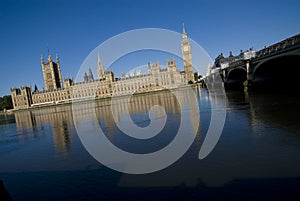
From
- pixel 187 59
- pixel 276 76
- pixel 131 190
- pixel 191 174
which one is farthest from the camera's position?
pixel 187 59

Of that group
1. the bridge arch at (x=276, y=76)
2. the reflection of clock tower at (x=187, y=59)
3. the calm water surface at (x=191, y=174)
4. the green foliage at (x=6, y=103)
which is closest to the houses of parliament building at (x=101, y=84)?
the reflection of clock tower at (x=187, y=59)

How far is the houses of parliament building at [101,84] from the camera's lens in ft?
368

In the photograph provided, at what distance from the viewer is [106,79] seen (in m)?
119

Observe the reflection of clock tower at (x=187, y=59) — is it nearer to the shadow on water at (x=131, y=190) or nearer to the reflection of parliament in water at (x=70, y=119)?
the reflection of parliament in water at (x=70, y=119)

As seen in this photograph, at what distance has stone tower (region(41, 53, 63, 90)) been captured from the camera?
131 m

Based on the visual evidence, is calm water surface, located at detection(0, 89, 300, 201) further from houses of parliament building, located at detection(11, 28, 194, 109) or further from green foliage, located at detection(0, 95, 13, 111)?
green foliage, located at detection(0, 95, 13, 111)

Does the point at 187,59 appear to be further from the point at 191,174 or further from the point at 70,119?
the point at 191,174

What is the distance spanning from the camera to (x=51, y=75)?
132625 millimetres

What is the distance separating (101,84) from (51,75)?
3674cm

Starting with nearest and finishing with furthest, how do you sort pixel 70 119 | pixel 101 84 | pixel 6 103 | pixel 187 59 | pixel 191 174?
pixel 191 174 → pixel 70 119 → pixel 101 84 → pixel 187 59 → pixel 6 103

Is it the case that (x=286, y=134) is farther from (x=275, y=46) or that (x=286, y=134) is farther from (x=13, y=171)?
(x=275, y=46)

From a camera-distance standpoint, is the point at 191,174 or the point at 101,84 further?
the point at 101,84

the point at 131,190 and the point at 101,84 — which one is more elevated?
the point at 101,84

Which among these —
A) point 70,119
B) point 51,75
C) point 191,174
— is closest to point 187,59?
point 51,75
